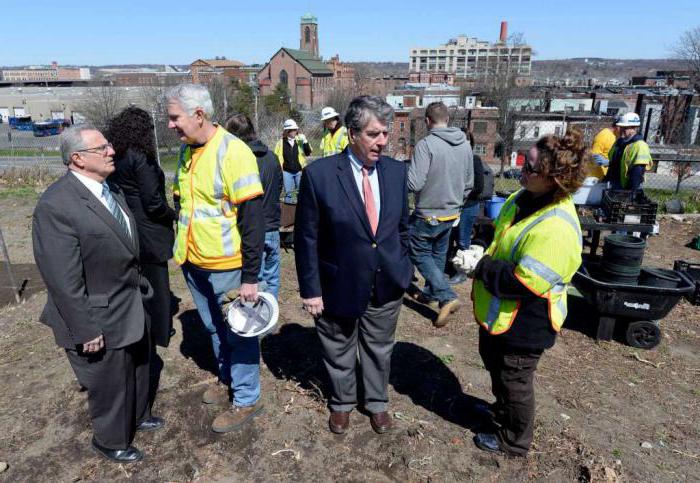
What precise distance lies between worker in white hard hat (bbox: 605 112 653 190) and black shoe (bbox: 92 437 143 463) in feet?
18.9

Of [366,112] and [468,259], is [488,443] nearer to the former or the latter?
[468,259]

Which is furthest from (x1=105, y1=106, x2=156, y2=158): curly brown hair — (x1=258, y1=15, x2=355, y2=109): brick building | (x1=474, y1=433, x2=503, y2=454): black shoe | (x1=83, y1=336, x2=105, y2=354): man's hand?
(x1=258, y1=15, x2=355, y2=109): brick building

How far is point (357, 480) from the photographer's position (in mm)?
2674

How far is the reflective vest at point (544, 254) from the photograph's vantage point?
2.24 m

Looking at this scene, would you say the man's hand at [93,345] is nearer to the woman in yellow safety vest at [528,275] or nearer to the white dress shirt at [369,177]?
the white dress shirt at [369,177]

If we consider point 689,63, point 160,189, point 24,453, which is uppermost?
point 689,63

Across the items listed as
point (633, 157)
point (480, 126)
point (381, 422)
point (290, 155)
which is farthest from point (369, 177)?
point (480, 126)

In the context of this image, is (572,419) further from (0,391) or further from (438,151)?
(0,391)

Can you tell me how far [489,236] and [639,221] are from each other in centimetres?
172

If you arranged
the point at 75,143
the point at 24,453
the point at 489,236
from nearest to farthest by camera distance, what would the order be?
the point at 75,143 → the point at 24,453 → the point at 489,236

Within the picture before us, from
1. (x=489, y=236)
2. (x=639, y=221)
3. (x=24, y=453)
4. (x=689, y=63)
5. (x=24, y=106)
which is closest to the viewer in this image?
(x=24, y=453)

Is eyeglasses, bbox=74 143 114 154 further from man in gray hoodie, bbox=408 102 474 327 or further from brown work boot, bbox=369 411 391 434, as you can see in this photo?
man in gray hoodie, bbox=408 102 474 327

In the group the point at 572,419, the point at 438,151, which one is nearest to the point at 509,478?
the point at 572,419

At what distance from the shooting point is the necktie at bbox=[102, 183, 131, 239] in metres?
2.60
